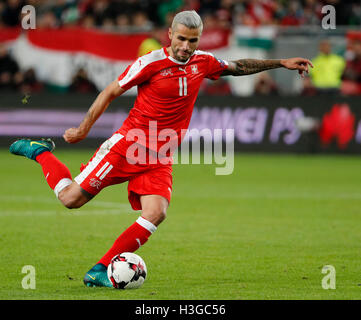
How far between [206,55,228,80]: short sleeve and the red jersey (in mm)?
87

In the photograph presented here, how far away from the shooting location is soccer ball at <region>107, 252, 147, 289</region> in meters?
6.69

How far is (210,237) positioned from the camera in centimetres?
960

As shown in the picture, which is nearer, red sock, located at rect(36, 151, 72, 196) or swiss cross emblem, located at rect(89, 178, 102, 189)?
swiss cross emblem, located at rect(89, 178, 102, 189)

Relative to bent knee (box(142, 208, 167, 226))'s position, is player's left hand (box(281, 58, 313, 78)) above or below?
above

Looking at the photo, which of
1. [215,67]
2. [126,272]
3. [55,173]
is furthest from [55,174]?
[215,67]

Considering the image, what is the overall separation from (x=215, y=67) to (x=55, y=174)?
175 centimetres

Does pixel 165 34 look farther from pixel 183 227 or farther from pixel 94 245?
pixel 94 245

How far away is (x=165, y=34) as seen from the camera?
20.8 metres

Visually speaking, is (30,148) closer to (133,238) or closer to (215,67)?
(133,238)

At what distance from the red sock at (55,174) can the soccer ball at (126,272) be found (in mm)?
1014

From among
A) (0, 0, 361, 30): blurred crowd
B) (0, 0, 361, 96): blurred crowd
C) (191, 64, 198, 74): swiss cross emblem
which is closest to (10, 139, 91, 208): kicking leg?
(191, 64, 198, 74): swiss cross emblem

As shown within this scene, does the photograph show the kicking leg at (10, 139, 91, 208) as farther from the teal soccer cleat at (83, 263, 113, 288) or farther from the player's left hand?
the player's left hand
